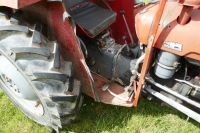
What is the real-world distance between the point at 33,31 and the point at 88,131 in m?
0.94

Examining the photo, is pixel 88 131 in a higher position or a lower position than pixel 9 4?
lower

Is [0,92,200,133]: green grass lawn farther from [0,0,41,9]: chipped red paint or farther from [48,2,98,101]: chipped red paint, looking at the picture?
[0,0,41,9]: chipped red paint

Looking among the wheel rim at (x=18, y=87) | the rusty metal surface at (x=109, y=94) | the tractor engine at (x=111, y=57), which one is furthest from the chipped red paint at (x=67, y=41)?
the wheel rim at (x=18, y=87)

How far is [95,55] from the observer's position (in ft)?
6.76

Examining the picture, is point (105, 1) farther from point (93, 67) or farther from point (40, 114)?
point (40, 114)

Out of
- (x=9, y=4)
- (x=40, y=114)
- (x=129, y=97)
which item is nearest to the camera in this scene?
(x=9, y=4)

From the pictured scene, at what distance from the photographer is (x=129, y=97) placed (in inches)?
75.4

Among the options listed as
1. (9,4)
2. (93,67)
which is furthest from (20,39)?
(93,67)

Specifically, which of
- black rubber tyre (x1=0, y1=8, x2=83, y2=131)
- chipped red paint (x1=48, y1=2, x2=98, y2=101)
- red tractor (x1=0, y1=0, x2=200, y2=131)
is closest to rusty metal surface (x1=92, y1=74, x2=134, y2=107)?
red tractor (x1=0, y1=0, x2=200, y2=131)

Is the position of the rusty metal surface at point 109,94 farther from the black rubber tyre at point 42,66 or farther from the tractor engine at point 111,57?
the black rubber tyre at point 42,66

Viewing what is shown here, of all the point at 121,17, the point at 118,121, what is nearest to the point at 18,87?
the point at 118,121

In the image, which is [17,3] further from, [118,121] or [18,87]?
[118,121]

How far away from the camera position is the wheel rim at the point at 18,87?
6.17ft

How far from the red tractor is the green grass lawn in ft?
0.57
